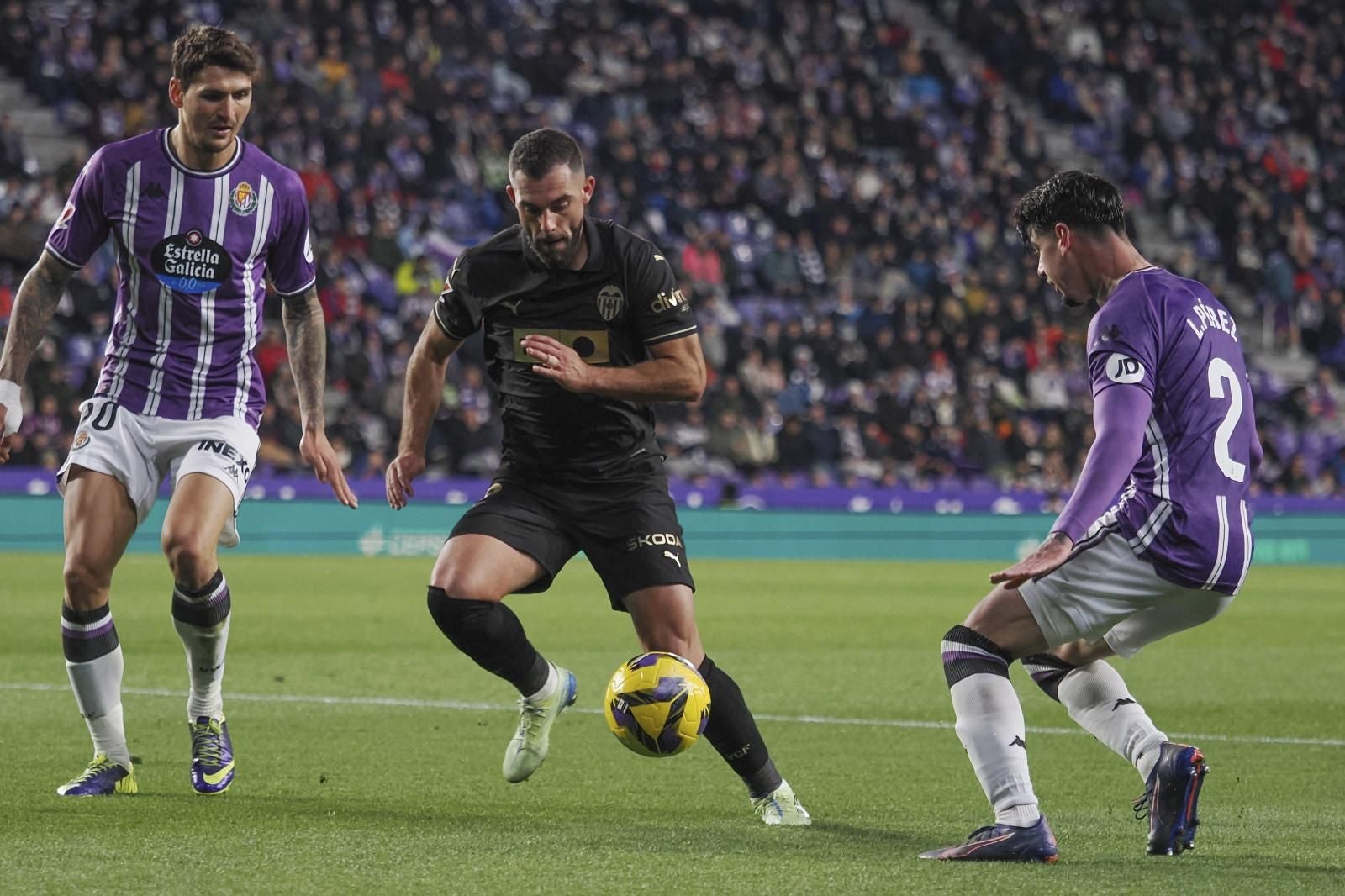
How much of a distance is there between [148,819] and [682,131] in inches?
940

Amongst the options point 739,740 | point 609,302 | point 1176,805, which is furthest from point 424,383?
point 1176,805

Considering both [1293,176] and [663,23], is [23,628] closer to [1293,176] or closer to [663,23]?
[663,23]

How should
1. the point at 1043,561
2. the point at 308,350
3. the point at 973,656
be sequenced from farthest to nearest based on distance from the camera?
the point at 308,350 < the point at 973,656 < the point at 1043,561

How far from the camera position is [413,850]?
5.29 m

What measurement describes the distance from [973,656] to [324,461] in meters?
2.44

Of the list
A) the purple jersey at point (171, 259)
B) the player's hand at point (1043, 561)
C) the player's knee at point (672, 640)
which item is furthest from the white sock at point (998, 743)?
the purple jersey at point (171, 259)

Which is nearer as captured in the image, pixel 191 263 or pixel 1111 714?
pixel 1111 714

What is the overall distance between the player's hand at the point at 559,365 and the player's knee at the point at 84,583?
5.33 ft

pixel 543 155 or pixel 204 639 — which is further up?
pixel 543 155

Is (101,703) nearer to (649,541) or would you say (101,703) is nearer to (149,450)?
(149,450)

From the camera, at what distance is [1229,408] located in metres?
5.38

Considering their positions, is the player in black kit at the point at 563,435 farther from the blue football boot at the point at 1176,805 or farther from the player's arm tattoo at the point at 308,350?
the blue football boot at the point at 1176,805

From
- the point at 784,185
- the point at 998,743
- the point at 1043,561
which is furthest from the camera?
the point at 784,185

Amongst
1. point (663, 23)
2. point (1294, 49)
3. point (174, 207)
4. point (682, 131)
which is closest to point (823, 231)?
point (682, 131)
